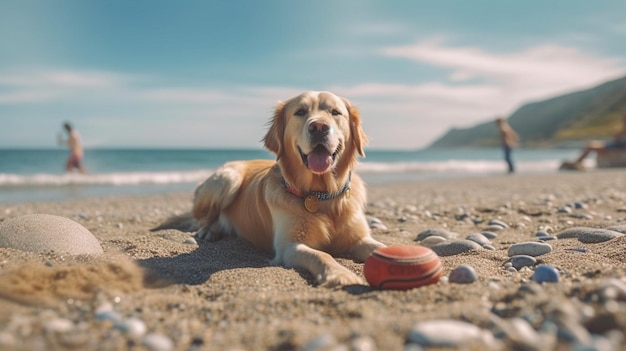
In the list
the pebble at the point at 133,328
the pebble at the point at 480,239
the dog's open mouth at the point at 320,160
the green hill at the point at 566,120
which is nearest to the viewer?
the pebble at the point at 133,328

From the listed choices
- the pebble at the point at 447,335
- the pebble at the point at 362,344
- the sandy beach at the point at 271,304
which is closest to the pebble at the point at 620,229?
the sandy beach at the point at 271,304

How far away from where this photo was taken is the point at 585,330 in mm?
1895

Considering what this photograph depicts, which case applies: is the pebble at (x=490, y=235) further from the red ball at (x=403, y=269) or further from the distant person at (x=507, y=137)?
the distant person at (x=507, y=137)

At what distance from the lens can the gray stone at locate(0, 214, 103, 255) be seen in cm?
380

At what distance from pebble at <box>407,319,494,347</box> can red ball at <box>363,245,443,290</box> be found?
948 mm

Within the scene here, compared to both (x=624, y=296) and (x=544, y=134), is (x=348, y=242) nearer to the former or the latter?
(x=624, y=296)

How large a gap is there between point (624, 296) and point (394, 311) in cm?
109

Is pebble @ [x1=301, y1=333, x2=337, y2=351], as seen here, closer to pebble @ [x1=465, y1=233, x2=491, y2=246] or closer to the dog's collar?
the dog's collar

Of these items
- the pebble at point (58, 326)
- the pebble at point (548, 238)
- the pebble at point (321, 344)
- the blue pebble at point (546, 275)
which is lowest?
the pebble at point (548, 238)

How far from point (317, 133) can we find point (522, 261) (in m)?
2.00

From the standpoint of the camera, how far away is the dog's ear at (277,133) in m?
4.64

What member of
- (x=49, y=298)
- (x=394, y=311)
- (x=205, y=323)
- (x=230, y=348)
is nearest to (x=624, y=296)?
(x=394, y=311)

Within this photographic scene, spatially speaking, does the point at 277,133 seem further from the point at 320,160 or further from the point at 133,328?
the point at 133,328

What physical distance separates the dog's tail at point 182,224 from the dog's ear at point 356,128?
2.65 meters
